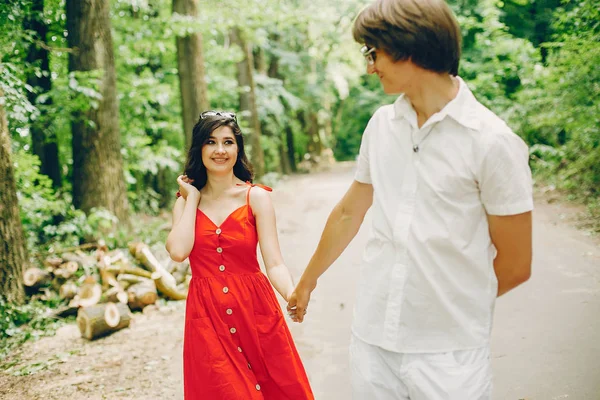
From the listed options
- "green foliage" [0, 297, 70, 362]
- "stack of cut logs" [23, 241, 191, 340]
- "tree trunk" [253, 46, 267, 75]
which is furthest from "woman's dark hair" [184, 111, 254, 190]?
"tree trunk" [253, 46, 267, 75]

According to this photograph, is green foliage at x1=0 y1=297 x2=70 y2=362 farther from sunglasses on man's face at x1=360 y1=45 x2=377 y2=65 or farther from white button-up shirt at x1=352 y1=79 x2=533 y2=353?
sunglasses on man's face at x1=360 y1=45 x2=377 y2=65

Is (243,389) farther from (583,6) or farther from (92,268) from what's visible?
(583,6)

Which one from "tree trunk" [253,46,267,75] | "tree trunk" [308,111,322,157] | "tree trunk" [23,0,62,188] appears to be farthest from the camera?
"tree trunk" [308,111,322,157]

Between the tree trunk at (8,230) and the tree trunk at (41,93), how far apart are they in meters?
1.28

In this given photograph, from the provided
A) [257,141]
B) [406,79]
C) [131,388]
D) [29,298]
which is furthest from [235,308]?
[257,141]

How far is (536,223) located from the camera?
10.0 metres

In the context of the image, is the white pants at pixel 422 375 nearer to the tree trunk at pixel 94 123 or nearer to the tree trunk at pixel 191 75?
the tree trunk at pixel 94 123

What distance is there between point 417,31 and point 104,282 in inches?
249

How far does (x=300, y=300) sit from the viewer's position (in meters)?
2.64

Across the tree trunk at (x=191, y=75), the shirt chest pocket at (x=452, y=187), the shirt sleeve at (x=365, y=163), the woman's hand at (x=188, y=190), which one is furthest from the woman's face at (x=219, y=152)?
the tree trunk at (x=191, y=75)

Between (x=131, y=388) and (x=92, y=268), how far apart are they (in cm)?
315

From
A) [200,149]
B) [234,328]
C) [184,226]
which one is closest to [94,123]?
[200,149]

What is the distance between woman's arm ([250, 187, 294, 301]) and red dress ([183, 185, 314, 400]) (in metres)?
0.05

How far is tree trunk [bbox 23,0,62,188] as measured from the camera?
26.8ft
